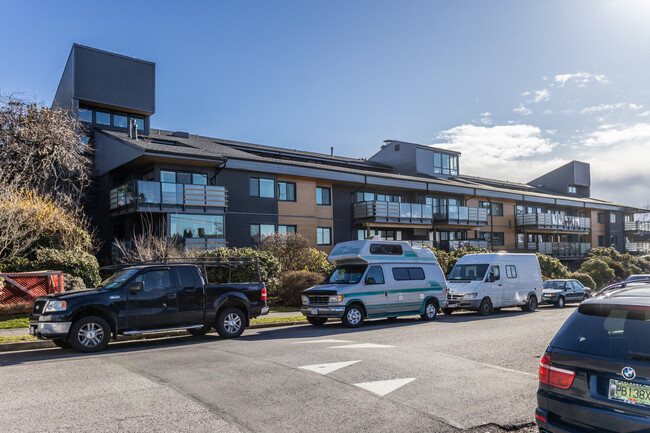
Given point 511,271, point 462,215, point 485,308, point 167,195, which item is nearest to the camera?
point 485,308

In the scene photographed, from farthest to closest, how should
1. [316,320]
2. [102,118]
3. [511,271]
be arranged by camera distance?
[102,118] → [511,271] → [316,320]

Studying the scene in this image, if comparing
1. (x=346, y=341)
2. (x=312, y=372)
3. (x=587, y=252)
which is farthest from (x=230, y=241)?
(x=587, y=252)

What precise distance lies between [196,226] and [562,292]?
1866cm

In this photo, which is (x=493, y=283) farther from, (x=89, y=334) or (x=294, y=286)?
(x=89, y=334)

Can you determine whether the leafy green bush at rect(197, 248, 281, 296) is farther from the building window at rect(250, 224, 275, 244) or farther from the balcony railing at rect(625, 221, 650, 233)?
the balcony railing at rect(625, 221, 650, 233)

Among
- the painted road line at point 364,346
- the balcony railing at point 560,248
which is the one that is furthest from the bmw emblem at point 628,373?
the balcony railing at point 560,248

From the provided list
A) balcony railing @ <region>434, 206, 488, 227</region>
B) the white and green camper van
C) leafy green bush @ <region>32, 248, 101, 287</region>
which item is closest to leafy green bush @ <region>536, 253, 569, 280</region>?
balcony railing @ <region>434, 206, 488, 227</region>

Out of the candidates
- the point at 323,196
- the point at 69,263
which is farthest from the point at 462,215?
the point at 69,263

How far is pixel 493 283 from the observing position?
64.7 feet

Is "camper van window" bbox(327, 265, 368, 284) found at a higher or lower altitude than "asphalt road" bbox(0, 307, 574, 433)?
higher

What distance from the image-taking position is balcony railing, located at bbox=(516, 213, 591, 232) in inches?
1802

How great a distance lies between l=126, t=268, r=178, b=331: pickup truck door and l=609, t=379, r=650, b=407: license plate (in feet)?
31.6

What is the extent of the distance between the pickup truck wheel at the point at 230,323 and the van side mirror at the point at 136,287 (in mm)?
2077

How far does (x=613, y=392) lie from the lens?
12.8 ft
